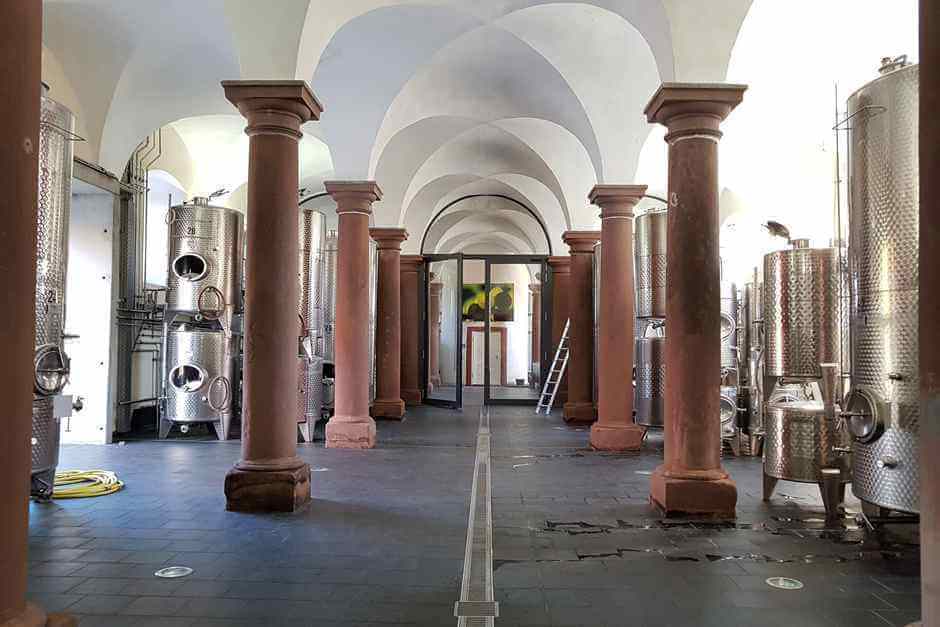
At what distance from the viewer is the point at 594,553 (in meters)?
5.09

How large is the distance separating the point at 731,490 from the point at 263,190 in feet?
15.7

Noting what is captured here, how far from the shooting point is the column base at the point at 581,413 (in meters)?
14.1

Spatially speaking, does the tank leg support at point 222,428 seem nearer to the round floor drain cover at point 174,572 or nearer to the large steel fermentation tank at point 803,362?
the round floor drain cover at point 174,572

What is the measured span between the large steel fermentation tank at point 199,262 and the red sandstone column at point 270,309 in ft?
15.9

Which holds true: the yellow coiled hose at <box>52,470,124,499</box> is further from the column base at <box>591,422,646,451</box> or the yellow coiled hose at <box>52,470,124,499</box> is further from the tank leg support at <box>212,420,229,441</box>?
the column base at <box>591,422,646,451</box>

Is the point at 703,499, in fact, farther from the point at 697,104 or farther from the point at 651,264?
the point at 651,264

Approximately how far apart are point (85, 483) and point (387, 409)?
25.8 ft

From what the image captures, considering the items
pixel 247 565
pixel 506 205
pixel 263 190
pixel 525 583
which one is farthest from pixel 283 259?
pixel 506 205

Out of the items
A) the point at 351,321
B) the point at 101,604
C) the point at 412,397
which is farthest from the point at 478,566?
the point at 412,397

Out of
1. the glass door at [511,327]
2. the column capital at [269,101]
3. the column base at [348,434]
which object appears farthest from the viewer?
the glass door at [511,327]

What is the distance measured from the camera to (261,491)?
6.22 metres

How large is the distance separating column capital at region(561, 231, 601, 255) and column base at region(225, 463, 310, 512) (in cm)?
955

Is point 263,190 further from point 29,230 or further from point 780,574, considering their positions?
point 780,574

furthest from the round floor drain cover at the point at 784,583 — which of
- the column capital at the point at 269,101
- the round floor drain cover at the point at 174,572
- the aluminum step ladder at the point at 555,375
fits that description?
the aluminum step ladder at the point at 555,375
